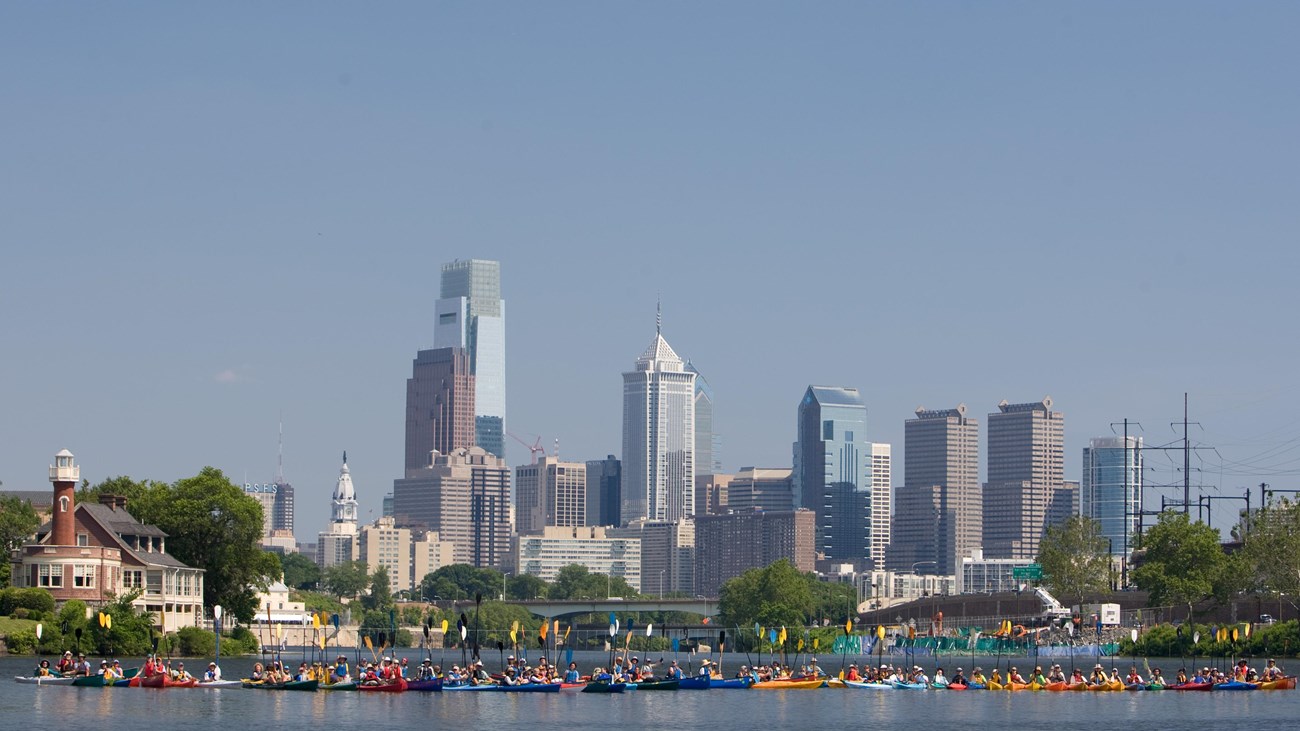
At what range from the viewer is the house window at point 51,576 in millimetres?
Answer: 140375

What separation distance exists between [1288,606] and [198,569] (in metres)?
97.7

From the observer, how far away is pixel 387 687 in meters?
107

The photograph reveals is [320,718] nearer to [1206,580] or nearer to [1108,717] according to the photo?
[1108,717]

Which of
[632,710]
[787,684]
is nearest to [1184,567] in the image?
[787,684]

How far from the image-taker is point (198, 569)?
494 feet

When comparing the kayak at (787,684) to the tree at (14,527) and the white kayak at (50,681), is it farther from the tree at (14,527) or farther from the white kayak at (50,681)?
the tree at (14,527)

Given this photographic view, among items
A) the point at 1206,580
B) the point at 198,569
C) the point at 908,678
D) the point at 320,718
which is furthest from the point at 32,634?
the point at 1206,580

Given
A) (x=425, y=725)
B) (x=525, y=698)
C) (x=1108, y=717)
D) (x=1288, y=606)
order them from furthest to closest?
(x=1288, y=606), (x=525, y=698), (x=1108, y=717), (x=425, y=725)

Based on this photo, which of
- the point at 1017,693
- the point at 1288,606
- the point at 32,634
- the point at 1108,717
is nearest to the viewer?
the point at 1108,717

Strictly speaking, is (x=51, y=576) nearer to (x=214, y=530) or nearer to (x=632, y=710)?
(x=214, y=530)

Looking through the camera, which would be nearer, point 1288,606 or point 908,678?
point 908,678

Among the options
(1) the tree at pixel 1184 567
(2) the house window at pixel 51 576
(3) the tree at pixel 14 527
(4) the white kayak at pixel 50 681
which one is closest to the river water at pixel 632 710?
(4) the white kayak at pixel 50 681

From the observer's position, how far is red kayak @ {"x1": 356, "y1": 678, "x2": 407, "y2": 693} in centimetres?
10669

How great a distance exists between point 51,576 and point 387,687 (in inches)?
1713
